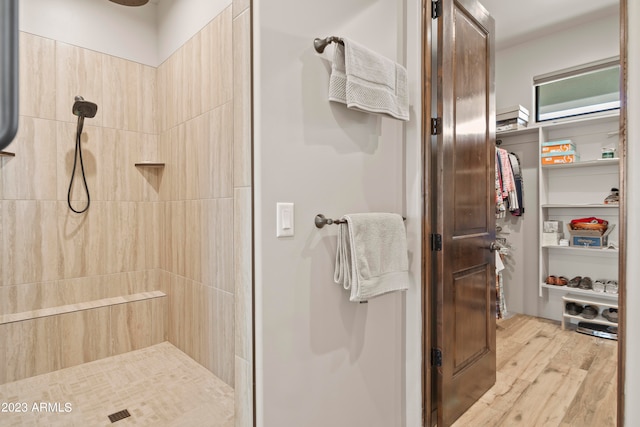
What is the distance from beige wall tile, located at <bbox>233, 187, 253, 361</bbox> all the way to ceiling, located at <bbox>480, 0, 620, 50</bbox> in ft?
10.1

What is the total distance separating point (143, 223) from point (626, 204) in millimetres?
2882

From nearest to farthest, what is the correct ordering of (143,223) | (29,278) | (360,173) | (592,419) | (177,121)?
1. (360,173)
2. (592,419)
3. (29,278)
4. (177,121)
5. (143,223)

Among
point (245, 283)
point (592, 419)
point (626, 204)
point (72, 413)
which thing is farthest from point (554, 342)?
point (72, 413)

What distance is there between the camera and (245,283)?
1197mm

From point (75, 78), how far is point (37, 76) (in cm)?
21

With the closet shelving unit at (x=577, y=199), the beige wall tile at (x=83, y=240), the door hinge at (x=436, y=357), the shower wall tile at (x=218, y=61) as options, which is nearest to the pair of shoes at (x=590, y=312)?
the closet shelving unit at (x=577, y=199)

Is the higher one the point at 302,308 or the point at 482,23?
the point at 482,23

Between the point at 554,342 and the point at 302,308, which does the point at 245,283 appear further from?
the point at 554,342

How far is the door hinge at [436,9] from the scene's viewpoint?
1845 millimetres

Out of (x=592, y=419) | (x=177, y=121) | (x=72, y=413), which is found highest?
(x=177, y=121)

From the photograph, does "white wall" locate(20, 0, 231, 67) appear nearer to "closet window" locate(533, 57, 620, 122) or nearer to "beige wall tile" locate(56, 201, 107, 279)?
"beige wall tile" locate(56, 201, 107, 279)

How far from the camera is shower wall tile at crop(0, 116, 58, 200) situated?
2.12 metres

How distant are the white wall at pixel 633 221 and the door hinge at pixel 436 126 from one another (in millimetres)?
761

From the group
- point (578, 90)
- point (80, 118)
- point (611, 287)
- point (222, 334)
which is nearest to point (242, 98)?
point (222, 334)
